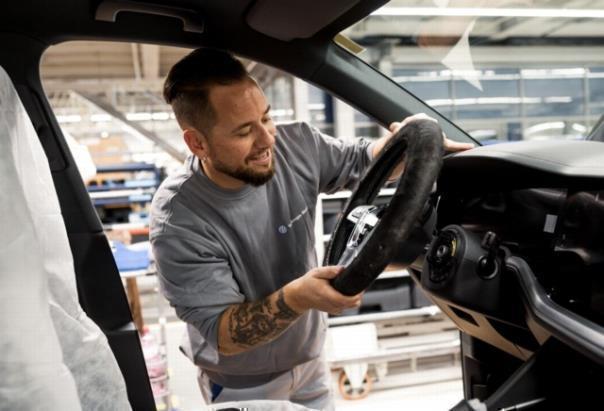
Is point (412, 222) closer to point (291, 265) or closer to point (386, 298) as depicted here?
point (291, 265)

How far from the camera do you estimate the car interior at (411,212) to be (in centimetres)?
91

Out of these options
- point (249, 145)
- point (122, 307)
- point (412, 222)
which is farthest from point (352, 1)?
point (122, 307)

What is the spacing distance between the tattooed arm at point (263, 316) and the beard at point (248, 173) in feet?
0.92

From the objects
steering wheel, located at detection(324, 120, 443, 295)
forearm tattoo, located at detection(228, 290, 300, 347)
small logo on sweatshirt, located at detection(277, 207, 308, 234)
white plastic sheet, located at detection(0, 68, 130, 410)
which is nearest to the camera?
white plastic sheet, located at detection(0, 68, 130, 410)

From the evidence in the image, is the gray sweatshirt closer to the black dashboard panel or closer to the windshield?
the windshield

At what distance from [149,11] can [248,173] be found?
43 cm

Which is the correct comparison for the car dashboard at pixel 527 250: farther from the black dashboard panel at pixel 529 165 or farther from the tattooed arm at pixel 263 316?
the tattooed arm at pixel 263 316

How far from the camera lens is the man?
135cm

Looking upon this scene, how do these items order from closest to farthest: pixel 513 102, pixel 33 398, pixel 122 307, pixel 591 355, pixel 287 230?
1. pixel 33 398
2. pixel 591 355
3. pixel 122 307
4. pixel 287 230
5. pixel 513 102

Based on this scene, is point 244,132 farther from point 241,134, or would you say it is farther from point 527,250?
point 527,250

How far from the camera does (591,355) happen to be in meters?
0.82

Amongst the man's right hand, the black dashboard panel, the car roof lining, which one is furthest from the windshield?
the man's right hand

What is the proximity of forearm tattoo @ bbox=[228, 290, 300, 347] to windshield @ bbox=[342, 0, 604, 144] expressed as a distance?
0.70 meters

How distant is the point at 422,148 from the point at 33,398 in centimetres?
66
